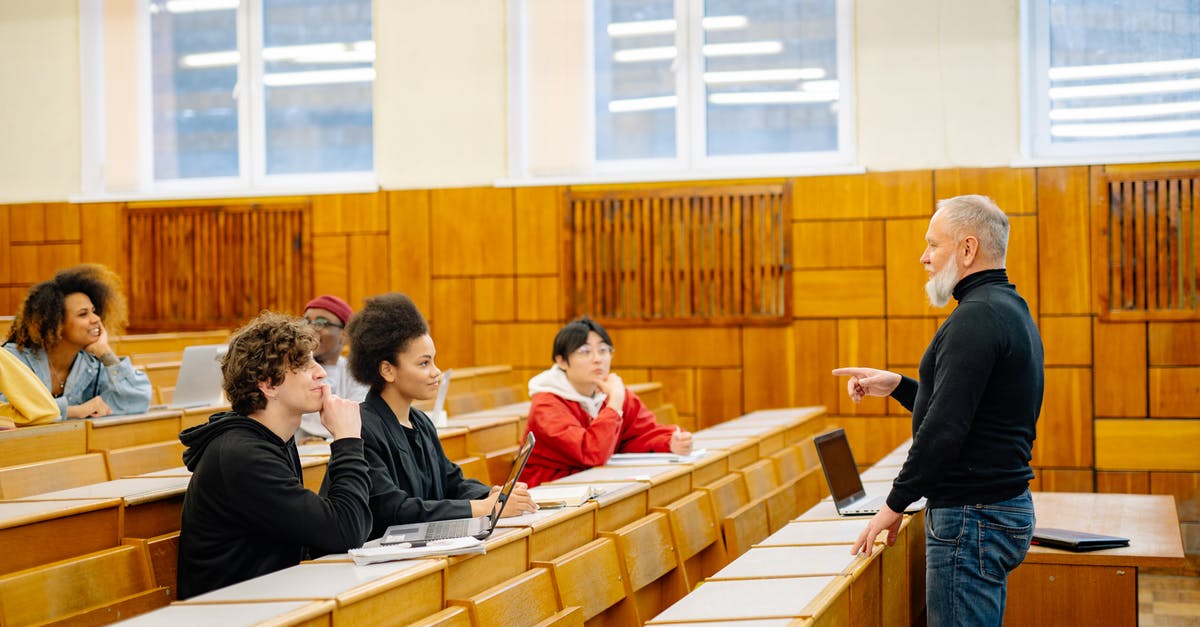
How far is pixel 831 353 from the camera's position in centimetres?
639

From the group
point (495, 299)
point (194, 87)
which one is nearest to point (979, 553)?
point (495, 299)

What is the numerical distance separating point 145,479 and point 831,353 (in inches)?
170

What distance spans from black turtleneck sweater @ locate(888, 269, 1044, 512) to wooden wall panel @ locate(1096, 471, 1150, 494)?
3.99 m

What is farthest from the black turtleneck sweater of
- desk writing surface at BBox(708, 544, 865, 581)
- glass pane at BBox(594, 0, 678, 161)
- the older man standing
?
glass pane at BBox(594, 0, 678, 161)

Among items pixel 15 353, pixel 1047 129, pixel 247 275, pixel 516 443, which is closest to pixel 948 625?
pixel 516 443

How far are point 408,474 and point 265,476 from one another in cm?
→ 56

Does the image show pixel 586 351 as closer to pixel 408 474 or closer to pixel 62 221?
pixel 408 474

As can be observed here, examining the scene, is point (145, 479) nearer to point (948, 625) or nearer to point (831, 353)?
point (948, 625)

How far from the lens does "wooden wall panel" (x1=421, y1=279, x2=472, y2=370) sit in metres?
6.88

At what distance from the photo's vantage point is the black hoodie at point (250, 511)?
7.37 ft

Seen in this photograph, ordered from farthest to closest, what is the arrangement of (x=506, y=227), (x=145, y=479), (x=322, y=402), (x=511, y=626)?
(x=506, y=227) < (x=145, y=479) < (x=322, y=402) < (x=511, y=626)

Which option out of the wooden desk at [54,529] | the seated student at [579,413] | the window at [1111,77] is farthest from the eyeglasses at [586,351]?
the window at [1111,77]

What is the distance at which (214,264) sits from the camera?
23.7ft

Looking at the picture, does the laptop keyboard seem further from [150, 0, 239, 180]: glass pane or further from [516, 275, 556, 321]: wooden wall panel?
[150, 0, 239, 180]: glass pane
